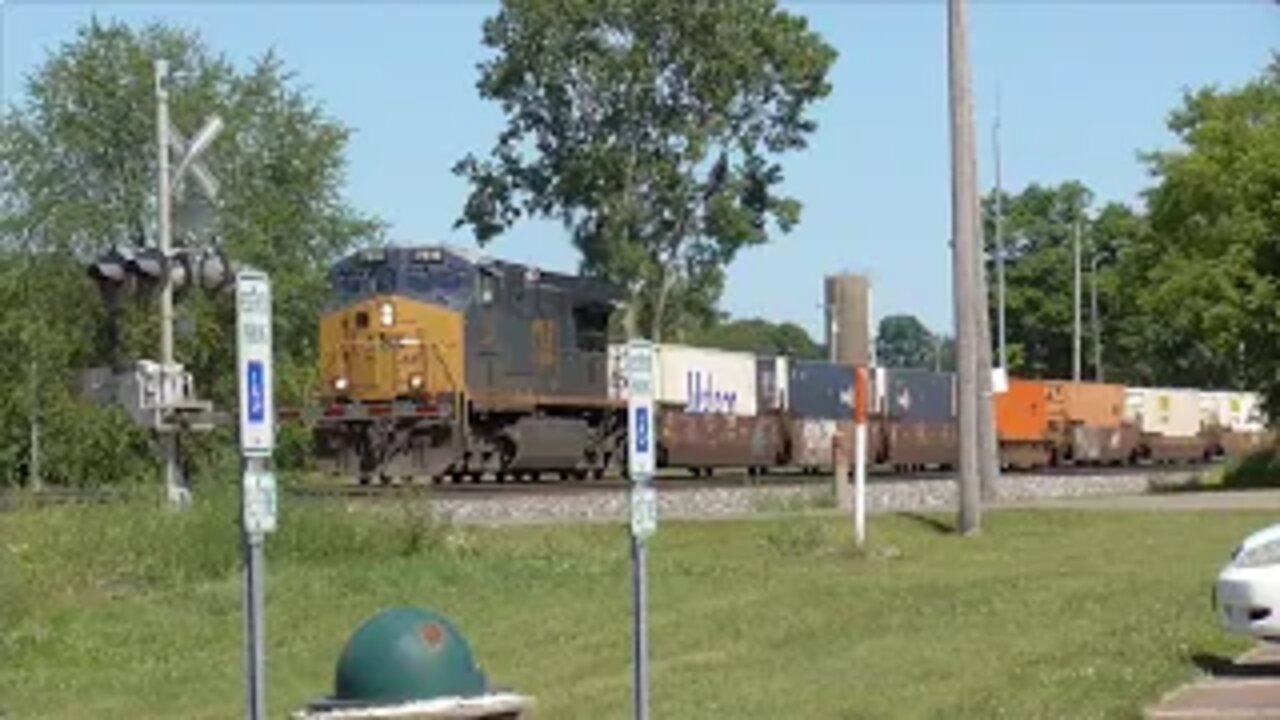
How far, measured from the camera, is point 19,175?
5834 cm

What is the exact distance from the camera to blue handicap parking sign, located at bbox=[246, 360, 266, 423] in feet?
25.5

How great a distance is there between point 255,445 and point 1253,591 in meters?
7.12

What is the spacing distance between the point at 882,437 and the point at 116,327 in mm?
36771

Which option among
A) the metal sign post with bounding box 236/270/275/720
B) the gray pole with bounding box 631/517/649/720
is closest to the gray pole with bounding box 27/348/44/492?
the gray pole with bounding box 631/517/649/720

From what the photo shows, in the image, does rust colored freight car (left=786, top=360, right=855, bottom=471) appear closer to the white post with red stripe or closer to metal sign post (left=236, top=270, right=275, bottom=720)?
the white post with red stripe

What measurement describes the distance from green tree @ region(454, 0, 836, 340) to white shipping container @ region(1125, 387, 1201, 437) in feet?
44.2

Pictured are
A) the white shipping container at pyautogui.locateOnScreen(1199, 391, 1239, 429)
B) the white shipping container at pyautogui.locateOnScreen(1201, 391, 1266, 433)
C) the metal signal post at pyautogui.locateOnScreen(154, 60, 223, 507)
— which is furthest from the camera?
the white shipping container at pyautogui.locateOnScreen(1201, 391, 1266, 433)

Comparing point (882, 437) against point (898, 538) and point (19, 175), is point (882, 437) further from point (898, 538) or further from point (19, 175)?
point (898, 538)

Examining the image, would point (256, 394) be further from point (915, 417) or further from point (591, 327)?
point (915, 417)

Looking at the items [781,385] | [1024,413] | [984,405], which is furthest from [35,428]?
[1024,413]

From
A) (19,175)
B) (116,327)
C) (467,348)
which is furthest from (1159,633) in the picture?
(19,175)

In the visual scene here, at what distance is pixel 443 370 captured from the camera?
1497 inches

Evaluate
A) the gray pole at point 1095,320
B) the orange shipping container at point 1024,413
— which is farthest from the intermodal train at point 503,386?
the gray pole at point 1095,320

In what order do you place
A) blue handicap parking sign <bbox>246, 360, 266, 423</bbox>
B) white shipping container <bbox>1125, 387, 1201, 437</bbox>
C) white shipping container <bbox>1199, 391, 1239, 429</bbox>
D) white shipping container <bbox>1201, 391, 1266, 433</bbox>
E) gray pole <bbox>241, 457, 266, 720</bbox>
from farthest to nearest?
1. white shipping container <bbox>1201, 391, 1266, 433</bbox>
2. white shipping container <bbox>1199, 391, 1239, 429</bbox>
3. white shipping container <bbox>1125, 387, 1201, 437</bbox>
4. blue handicap parking sign <bbox>246, 360, 266, 423</bbox>
5. gray pole <bbox>241, 457, 266, 720</bbox>
